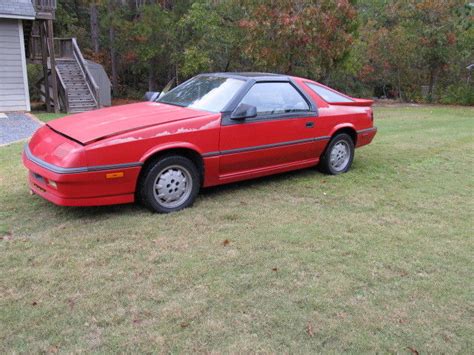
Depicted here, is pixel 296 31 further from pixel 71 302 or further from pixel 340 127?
pixel 71 302

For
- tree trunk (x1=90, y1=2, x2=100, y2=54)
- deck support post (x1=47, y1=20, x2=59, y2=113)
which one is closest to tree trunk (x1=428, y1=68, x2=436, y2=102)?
tree trunk (x1=90, y1=2, x2=100, y2=54)

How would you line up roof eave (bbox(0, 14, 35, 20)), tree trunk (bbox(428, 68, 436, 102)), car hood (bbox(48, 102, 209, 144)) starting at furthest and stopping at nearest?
tree trunk (bbox(428, 68, 436, 102)) → roof eave (bbox(0, 14, 35, 20)) → car hood (bbox(48, 102, 209, 144))

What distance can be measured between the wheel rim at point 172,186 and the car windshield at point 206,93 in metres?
0.89

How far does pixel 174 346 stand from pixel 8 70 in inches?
600

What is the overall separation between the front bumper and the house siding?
40.3 feet

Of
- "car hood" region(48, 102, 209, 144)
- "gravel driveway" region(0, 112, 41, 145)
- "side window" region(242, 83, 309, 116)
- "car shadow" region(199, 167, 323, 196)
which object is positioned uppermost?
"side window" region(242, 83, 309, 116)

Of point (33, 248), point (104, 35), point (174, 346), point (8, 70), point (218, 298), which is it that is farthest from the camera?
point (104, 35)

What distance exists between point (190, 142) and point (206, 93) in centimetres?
105

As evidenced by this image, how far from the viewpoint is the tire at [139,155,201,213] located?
4.72 m

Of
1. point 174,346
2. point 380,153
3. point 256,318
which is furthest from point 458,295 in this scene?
point 380,153

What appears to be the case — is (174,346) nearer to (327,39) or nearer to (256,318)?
(256,318)

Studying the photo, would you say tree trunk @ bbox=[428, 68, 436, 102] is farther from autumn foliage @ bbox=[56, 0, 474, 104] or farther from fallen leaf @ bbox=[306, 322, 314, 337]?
fallen leaf @ bbox=[306, 322, 314, 337]

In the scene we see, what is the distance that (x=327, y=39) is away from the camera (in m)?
15.8

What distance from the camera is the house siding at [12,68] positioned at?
15250 millimetres
